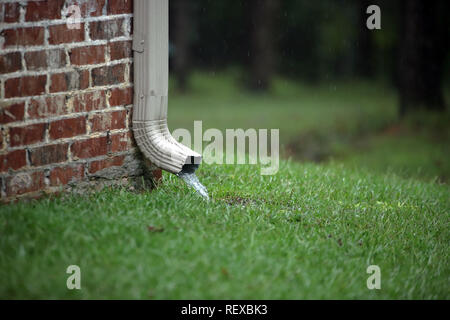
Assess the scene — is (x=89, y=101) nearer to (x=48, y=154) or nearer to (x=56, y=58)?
(x=56, y=58)

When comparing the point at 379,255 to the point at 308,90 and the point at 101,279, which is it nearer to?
the point at 101,279

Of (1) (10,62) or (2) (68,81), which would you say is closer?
(1) (10,62)

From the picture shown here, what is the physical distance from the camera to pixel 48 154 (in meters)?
3.90

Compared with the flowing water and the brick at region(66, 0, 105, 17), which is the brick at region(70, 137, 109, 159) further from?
the brick at region(66, 0, 105, 17)

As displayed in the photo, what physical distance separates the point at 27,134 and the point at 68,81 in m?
0.47

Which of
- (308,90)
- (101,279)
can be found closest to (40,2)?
(101,279)

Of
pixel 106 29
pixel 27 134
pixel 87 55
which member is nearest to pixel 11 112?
pixel 27 134

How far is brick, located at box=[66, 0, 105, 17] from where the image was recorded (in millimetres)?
3954

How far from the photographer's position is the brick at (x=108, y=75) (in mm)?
4127

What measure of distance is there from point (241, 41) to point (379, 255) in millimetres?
17130

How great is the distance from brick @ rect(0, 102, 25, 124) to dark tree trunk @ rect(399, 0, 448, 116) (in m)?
9.80
